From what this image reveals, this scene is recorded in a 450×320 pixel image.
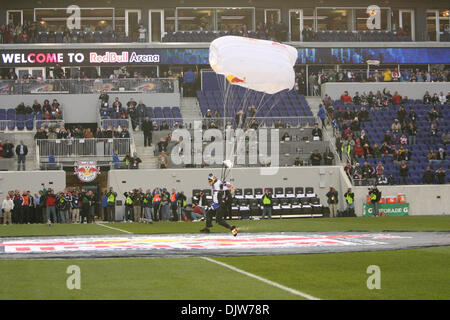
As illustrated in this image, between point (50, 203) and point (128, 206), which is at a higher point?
point (50, 203)

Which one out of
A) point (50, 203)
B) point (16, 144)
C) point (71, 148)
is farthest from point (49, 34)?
point (50, 203)

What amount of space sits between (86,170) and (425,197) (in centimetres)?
1696

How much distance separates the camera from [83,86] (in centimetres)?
4606

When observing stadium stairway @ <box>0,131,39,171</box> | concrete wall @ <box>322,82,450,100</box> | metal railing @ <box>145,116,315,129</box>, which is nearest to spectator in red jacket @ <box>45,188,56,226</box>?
stadium stairway @ <box>0,131,39,171</box>

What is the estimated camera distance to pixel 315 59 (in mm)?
53031

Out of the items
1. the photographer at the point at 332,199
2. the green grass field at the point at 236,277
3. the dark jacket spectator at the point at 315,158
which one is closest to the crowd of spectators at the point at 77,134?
the dark jacket spectator at the point at 315,158

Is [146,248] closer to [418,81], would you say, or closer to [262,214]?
[262,214]

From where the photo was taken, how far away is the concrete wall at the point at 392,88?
161ft

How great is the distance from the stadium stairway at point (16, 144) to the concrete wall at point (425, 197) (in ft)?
54.4

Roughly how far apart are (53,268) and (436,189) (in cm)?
2855

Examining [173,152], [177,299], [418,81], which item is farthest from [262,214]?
[177,299]

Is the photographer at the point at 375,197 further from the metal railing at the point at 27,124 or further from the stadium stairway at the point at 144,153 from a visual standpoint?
Answer: the metal railing at the point at 27,124

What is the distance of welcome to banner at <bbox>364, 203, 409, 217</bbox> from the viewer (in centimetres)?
3825

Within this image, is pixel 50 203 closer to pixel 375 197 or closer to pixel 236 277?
pixel 375 197
